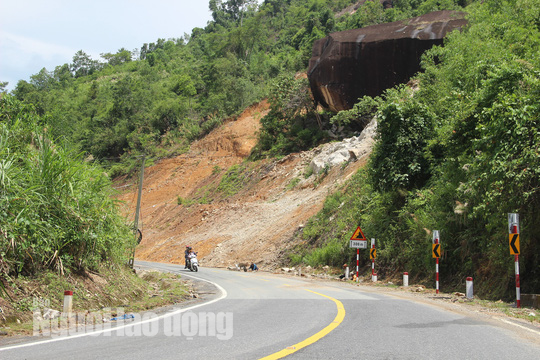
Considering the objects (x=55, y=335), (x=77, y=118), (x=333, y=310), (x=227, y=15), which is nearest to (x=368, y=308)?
(x=333, y=310)

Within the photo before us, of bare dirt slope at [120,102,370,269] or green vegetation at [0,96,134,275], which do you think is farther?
bare dirt slope at [120,102,370,269]

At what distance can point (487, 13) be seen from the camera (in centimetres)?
2734

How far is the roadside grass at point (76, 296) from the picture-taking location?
815cm

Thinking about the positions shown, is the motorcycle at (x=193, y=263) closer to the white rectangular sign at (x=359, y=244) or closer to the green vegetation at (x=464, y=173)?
the green vegetation at (x=464, y=173)

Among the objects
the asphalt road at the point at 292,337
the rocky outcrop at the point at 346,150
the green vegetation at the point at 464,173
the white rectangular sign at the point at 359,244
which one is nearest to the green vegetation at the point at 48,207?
the asphalt road at the point at 292,337

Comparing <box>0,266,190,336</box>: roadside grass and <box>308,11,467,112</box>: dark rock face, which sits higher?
<box>308,11,467,112</box>: dark rock face

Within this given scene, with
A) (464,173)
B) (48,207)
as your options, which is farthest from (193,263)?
(48,207)

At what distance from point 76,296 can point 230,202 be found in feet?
115

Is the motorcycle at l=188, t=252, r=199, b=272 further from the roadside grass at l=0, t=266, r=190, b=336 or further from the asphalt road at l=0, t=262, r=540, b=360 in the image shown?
the asphalt road at l=0, t=262, r=540, b=360

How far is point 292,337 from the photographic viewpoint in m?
6.51

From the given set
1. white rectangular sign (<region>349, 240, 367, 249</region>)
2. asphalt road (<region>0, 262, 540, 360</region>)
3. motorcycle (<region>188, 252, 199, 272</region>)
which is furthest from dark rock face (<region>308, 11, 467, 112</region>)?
asphalt road (<region>0, 262, 540, 360</region>)

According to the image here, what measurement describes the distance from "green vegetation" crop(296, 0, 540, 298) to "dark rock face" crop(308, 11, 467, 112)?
30.5 feet

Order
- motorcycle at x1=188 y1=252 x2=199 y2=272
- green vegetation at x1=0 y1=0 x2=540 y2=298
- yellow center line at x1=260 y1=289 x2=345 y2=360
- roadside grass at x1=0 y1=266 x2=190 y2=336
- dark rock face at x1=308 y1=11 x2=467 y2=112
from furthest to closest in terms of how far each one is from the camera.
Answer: dark rock face at x1=308 y1=11 x2=467 y2=112 < motorcycle at x1=188 y1=252 x2=199 y2=272 < green vegetation at x1=0 y1=0 x2=540 y2=298 < roadside grass at x1=0 y1=266 x2=190 y2=336 < yellow center line at x1=260 y1=289 x2=345 y2=360

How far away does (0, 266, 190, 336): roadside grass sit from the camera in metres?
8.15
